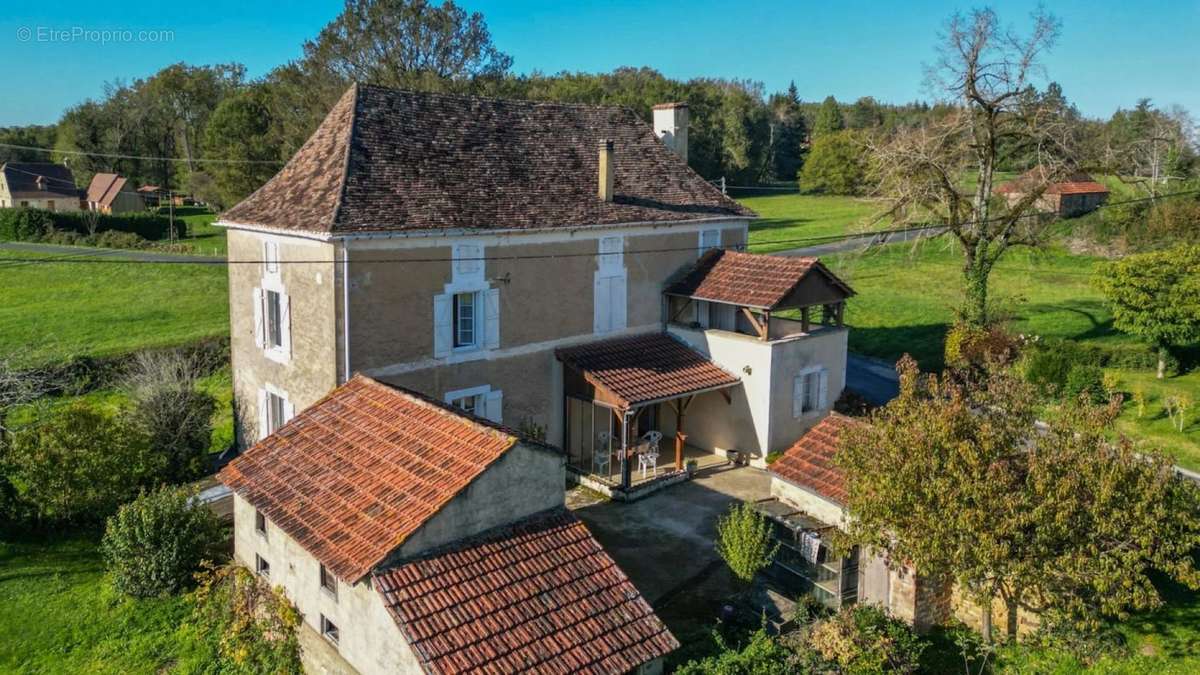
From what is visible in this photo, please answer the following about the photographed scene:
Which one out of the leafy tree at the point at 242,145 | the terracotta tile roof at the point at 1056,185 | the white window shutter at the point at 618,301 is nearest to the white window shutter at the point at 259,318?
the white window shutter at the point at 618,301

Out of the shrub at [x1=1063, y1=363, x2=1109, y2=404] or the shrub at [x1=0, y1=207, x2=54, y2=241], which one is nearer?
the shrub at [x1=1063, y1=363, x2=1109, y2=404]

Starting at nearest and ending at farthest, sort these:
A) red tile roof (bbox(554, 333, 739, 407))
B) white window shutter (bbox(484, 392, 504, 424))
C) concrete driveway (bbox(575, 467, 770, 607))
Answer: concrete driveway (bbox(575, 467, 770, 607)) < white window shutter (bbox(484, 392, 504, 424)) < red tile roof (bbox(554, 333, 739, 407))

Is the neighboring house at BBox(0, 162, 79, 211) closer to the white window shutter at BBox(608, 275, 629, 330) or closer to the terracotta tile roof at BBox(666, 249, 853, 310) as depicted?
the white window shutter at BBox(608, 275, 629, 330)

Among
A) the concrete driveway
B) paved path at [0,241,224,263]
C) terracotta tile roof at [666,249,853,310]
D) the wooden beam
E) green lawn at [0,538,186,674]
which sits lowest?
green lawn at [0,538,186,674]

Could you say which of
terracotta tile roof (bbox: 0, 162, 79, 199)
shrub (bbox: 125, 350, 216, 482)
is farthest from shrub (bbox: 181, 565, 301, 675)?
terracotta tile roof (bbox: 0, 162, 79, 199)

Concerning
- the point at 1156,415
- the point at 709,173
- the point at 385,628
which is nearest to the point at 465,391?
the point at 385,628

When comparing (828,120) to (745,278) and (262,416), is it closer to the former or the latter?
(745,278)

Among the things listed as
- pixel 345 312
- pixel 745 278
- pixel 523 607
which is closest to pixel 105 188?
pixel 345 312
